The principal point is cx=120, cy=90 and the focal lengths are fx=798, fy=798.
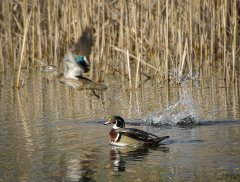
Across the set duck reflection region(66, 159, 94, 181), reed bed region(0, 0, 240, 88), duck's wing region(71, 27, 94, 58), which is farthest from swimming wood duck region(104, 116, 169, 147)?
reed bed region(0, 0, 240, 88)

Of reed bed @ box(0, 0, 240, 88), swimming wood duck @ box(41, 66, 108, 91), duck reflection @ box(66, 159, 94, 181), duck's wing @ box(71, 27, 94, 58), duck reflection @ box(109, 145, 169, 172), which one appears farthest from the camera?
reed bed @ box(0, 0, 240, 88)

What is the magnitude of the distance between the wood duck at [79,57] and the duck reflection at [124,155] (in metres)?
2.38

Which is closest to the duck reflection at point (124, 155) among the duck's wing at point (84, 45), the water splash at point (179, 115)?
the water splash at point (179, 115)

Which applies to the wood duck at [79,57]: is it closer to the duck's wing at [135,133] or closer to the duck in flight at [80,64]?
the duck in flight at [80,64]

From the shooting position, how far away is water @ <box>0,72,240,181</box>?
7172 mm

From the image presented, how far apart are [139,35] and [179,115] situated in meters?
5.02

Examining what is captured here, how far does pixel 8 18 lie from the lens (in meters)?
15.8

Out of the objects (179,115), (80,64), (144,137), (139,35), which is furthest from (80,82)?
(139,35)

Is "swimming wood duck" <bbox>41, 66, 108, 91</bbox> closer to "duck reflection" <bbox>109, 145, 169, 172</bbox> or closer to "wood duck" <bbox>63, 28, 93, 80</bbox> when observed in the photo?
"wood duck" <bbox>63, 28, 93, 80</bbox>

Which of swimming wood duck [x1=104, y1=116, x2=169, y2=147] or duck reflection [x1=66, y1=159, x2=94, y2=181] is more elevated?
swimming wood duck [x1=104, y1=116, x2=169, y2=147]

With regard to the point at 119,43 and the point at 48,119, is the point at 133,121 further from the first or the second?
the point at 119,43

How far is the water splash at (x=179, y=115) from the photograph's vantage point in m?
10.1

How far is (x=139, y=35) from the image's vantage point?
15.0 metres

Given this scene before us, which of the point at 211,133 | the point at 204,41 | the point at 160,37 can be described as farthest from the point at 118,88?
the point at 211,133
